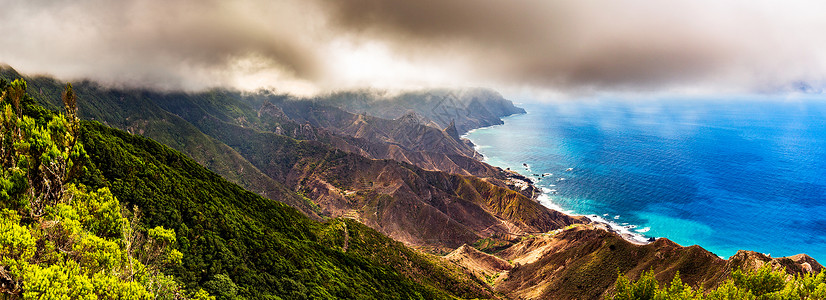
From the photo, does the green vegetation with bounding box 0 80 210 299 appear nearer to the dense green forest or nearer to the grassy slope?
the dense green forest

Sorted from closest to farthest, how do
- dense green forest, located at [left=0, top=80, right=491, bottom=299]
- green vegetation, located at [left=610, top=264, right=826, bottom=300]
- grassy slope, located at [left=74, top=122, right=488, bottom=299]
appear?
dense green forest, located at [left=0, top=80, right=491, bottom=299] → green vegetation, located at [left=610, top=264, right=826, bottom=300] → grassy slope, located at [left=74, top=122, right=488, bottom=299]

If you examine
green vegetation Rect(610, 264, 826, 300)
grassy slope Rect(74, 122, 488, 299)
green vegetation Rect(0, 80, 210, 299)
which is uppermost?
green vegetation Rect(610, 264, 826, 300)

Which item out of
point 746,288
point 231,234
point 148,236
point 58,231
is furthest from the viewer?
point 231,234

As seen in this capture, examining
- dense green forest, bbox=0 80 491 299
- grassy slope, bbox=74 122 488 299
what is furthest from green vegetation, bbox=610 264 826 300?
dense green forest, bbox=0 80 491 299

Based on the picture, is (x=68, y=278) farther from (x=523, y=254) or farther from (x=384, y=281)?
(x=523, y=254)

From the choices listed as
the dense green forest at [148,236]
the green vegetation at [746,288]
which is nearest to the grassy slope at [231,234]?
the dense green forest at [148,236]

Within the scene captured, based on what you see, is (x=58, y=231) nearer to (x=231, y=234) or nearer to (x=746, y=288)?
(x=231, y=234)

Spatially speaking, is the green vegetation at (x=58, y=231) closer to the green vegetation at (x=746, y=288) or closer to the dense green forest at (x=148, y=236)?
the dense green forest at (x=148, y=236)

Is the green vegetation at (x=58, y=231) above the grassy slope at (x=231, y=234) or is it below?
above

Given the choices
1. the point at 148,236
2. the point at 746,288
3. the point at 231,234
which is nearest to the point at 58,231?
the point at 148,236
